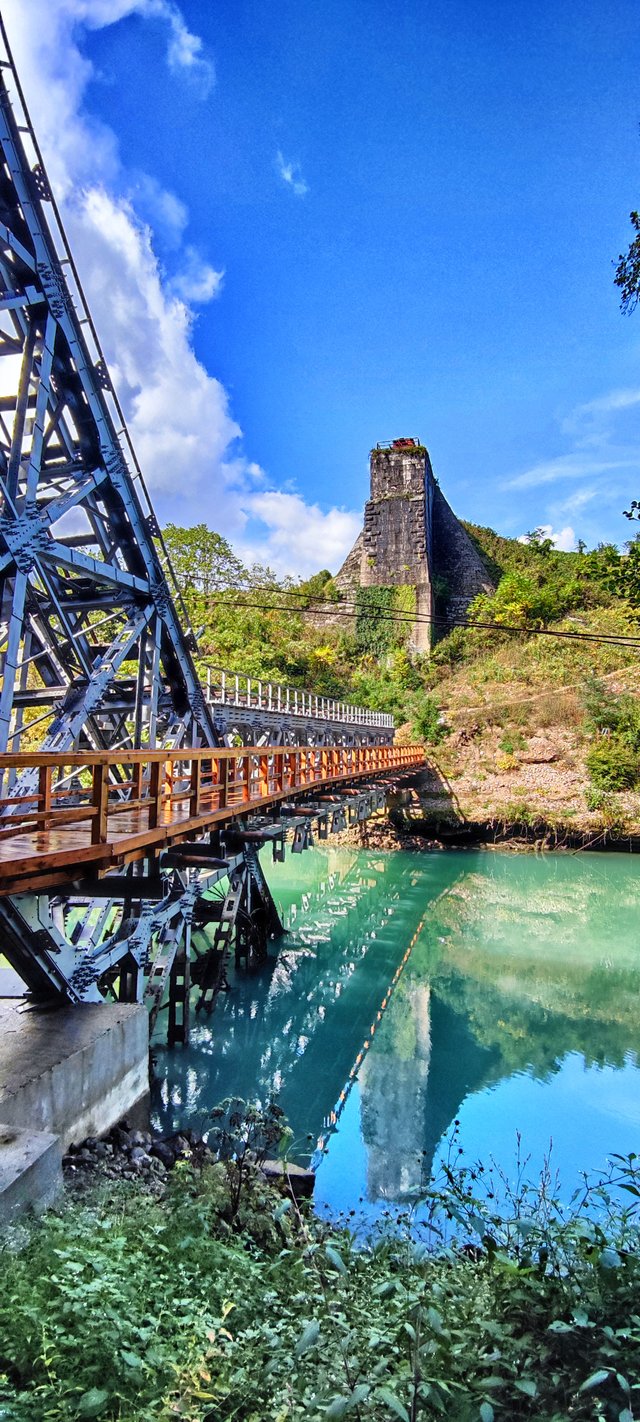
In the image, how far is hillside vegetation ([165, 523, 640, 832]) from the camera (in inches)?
963

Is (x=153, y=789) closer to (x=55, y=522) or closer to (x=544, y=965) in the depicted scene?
(x=55, y=522)

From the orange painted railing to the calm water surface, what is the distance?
3.24 metres

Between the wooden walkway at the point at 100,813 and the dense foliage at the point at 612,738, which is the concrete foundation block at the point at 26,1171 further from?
the dense foliage at the point at 612,738

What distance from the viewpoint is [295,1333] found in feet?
8.79

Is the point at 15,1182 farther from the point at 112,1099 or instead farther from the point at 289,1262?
the point at 112,1099

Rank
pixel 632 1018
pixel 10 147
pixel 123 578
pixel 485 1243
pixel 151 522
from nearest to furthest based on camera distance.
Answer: pixel 485 1243
pixel 10 147
pixel 123 578
pixel 151 522
pixel 632 1018

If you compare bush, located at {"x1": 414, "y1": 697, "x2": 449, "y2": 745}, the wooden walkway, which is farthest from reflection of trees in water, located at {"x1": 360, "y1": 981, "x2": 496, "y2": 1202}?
bush, located at {"x1": 414, "y1": 697, "x2": 449, "y2": 745}

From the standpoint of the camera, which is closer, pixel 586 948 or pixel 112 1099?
pixel 112 1099

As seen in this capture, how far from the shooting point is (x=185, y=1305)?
9.24ft

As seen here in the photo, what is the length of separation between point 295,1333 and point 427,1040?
23.8 ft

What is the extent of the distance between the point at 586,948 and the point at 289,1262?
37.7ft

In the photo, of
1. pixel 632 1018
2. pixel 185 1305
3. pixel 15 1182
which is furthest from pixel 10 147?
pixel 632 1018

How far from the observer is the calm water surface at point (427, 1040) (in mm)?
6707

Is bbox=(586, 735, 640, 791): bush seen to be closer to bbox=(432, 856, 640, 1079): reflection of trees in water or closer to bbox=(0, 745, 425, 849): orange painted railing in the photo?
bbox=(432, 856, 640, 1079): reflection of trees in water
